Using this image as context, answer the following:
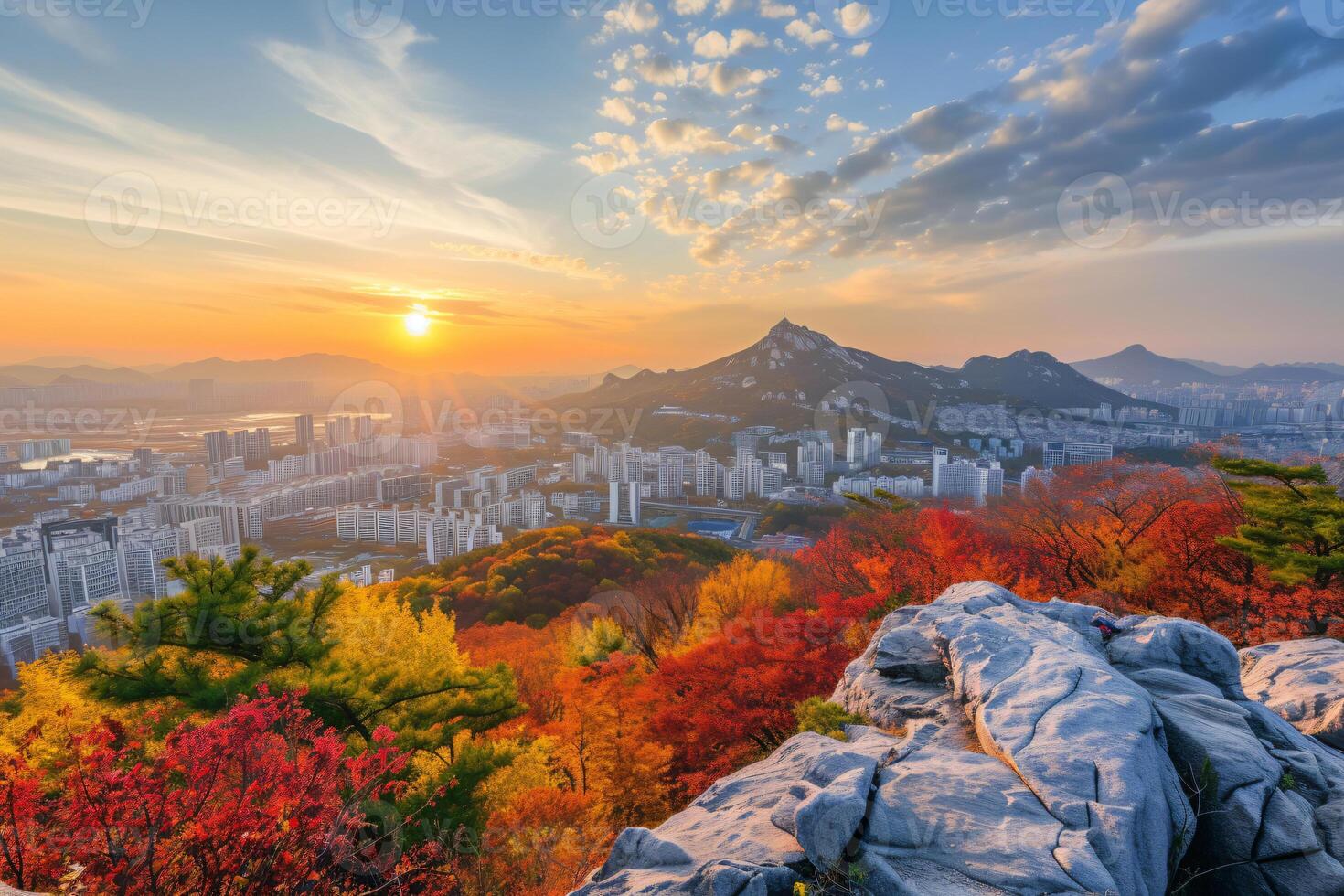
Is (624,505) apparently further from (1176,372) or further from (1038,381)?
(1176,372)

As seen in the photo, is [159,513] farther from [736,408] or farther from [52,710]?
[736,408]

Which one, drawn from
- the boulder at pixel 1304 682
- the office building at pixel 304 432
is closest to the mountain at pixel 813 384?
the office building at pixel 304 432

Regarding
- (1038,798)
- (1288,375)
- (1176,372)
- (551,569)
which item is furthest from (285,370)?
(1176,372)

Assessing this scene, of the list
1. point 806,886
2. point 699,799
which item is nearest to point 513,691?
point 699,799

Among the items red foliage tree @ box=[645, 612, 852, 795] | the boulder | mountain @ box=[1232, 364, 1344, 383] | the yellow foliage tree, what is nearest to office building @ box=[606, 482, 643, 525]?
the yellow foliage tree

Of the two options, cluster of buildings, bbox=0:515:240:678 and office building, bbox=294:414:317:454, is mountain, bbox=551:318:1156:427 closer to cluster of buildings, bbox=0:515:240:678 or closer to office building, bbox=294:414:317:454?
office building, bbox=294:414:317:454
